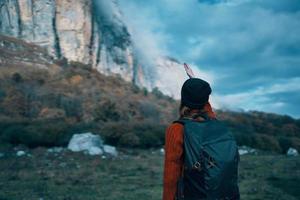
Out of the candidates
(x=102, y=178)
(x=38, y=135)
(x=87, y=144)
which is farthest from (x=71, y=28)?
(x=102, y=178)

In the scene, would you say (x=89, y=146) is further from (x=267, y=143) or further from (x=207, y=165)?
(x=207, y=165)

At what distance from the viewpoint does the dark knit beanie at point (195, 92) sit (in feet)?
9.05

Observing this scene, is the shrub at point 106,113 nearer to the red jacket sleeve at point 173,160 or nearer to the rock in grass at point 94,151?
the rock in grass at point 94,151

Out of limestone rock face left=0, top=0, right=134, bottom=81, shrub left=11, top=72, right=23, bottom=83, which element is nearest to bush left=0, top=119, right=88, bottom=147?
shrub left=11, top=72, right=23, bottom=83

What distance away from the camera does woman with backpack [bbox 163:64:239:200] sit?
2.52 metres

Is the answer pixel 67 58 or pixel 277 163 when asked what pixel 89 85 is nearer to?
pixel 67 58

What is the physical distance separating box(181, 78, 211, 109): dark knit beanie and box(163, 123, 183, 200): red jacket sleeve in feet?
0.73

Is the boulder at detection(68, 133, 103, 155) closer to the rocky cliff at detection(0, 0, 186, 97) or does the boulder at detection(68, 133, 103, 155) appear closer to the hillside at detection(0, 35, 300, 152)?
the hillside at detection(0, 35, 300, 152)

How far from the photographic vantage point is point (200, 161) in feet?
8.26

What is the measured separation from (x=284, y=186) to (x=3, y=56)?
165 ft

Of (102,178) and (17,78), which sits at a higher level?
(17,78)

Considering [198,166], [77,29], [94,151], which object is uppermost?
[77,29]

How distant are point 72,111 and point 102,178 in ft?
90.8

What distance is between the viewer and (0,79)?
4509cm
